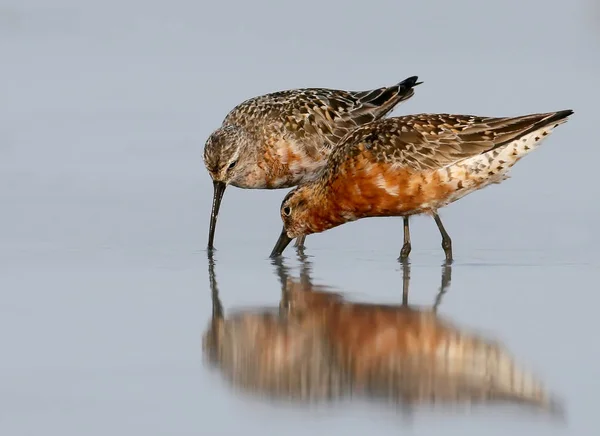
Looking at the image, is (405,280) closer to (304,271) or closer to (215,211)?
(304,271)

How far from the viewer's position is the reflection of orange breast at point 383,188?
10.6 m

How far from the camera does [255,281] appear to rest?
946 cm

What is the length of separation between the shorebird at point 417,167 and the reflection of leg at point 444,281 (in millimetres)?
259

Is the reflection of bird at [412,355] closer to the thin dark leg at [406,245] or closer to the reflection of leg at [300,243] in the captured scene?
the thin dark leg at [406,245]

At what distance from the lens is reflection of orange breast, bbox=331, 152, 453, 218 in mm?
10555

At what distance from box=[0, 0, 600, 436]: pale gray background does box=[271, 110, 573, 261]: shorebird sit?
37 cm

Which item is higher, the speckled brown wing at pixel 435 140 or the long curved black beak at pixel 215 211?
the speckled brown wing at pixel 435 140

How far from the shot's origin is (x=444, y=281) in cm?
948

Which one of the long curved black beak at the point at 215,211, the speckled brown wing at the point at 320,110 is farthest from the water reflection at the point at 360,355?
the speckled brown wing at the point at 320,110

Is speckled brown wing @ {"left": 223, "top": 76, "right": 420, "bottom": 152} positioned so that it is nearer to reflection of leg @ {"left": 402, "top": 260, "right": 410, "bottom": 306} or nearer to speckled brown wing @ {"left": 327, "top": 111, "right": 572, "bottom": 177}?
speckled brown wing @ {"left": 327, "top": 111, "right": 572, "bottom": 177}

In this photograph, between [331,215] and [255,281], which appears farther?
[331,215]

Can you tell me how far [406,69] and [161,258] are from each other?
6.85 metres

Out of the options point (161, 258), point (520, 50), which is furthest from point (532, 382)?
point (520, 50)

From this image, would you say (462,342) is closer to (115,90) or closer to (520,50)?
(115,90)
